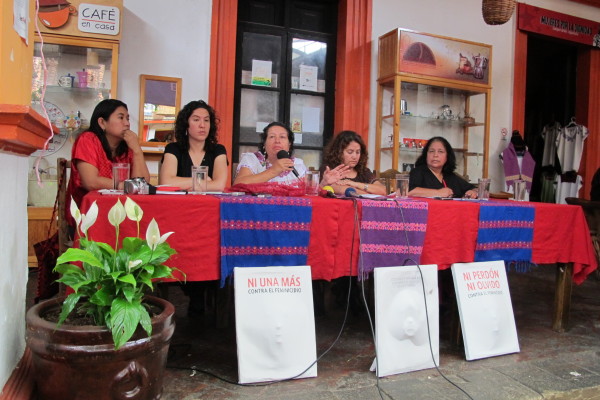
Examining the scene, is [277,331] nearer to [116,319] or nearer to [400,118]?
[116,319]

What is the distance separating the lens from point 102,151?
253cm

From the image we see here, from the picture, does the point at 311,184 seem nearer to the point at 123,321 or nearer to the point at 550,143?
the point at 123,321

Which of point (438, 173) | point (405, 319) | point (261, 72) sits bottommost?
point (405, 319)

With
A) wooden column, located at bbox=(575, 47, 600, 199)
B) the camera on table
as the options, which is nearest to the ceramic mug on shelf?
the camera on table

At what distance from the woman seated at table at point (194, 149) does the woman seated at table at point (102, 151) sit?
0.17 metres

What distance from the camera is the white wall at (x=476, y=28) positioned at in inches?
191

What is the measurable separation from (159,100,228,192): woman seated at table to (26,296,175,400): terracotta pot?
1434 mm

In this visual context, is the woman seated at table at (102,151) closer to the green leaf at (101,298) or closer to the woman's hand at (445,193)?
the green leaf at (101,298)

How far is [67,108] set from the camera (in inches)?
154

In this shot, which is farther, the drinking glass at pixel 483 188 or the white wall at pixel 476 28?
the white wall at pixel 476 28

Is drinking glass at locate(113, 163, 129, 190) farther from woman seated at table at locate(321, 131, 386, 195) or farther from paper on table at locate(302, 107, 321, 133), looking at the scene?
paper on table at locate(302, 107, 321, 133)

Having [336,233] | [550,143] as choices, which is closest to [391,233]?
[336,233]

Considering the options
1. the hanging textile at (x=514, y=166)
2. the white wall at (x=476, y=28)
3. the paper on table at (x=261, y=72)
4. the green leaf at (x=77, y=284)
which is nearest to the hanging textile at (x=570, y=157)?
the hanging textile at (x=514, y=166)

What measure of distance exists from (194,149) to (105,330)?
172 cm
